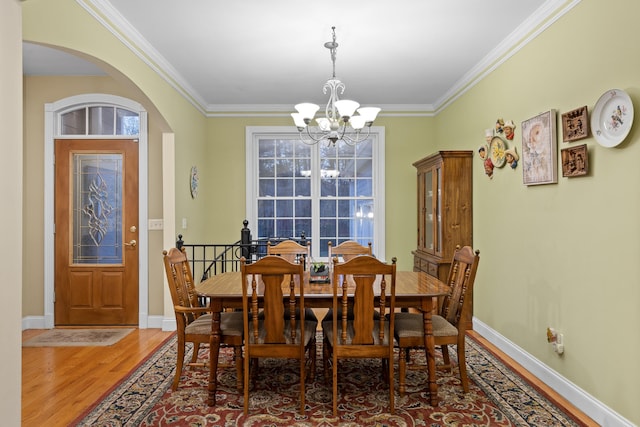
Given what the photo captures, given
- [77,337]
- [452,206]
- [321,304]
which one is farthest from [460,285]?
[77,337]

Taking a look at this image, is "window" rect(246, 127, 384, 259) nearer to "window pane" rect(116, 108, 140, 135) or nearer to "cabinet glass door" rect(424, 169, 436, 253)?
"cabinet glass door" rect(424, 169, 436, 253)

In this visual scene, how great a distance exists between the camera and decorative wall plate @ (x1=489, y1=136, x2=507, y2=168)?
373 cm

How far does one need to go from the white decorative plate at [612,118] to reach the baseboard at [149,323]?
423 cm

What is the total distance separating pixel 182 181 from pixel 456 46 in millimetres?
3259

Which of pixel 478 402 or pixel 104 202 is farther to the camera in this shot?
pixel 104 202

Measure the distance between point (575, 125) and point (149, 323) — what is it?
4457 millimetres

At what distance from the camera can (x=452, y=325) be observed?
296 cm

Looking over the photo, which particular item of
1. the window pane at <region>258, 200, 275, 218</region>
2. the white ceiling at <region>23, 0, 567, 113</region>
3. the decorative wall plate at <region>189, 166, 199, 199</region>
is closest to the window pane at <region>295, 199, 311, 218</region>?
the window pane at <region>258, 200, 275, 218</region>

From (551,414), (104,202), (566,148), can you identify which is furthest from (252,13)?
(551,414)

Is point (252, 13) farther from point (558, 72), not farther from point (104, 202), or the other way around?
point (104, 202)

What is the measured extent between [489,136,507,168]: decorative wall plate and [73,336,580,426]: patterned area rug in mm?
1787

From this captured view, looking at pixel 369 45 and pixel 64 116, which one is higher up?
pixel 369 45

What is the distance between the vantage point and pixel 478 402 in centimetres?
273

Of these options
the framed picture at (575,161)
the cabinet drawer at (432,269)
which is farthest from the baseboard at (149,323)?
the framed picture at (575,161)
